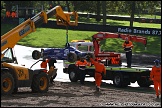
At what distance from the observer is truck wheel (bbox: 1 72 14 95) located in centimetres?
1622

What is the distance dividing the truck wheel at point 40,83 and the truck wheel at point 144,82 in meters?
5.95

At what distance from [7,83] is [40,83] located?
6.87 feet

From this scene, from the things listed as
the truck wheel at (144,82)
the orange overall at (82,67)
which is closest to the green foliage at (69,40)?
the truck wheel at (144,82)

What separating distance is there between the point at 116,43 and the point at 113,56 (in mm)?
21977

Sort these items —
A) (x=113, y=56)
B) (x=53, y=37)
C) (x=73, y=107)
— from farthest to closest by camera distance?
(x=53, y=37) < (x=113, y=56) < (x=73, y=107)

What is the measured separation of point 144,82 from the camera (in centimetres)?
2239

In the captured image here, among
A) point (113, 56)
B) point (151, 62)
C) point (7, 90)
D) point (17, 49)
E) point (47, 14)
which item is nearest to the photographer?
point (7, 90)

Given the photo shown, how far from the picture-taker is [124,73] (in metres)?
22.1

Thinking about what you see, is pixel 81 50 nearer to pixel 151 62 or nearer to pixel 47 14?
pixel 151 62

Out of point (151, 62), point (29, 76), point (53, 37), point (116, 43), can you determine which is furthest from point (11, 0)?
point (29, 76)

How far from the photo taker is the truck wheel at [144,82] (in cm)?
2211

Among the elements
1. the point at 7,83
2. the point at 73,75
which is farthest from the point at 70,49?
the point at 7,83

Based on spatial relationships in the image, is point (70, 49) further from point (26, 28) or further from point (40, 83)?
point (40, 83)

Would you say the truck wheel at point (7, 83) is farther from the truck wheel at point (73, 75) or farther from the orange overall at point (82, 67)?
the truck wheel at point (73, 75)
